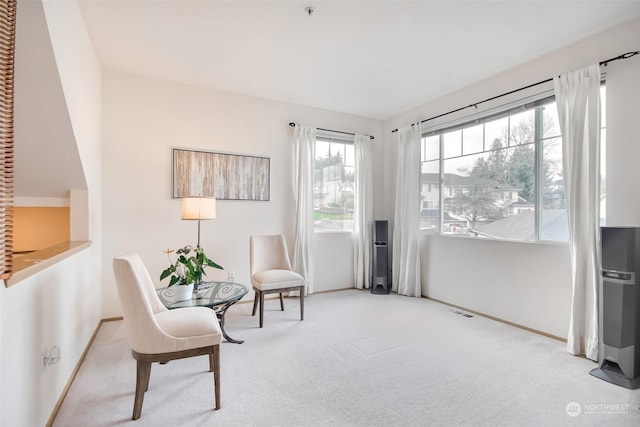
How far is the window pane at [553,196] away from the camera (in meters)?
3.11

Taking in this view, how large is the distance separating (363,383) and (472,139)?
327 centimetres

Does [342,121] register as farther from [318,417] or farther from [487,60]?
[318,417]

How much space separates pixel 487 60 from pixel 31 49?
381cm

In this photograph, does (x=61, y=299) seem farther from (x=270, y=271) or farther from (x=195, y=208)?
(x=270, y=271)

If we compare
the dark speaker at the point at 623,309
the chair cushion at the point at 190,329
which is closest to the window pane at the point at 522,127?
the dark speaker at the point at 623,309

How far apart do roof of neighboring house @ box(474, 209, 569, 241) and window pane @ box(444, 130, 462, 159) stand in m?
1.07

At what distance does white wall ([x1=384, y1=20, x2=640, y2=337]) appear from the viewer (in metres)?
2.62

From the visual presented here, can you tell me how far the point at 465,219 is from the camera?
4.11 metres

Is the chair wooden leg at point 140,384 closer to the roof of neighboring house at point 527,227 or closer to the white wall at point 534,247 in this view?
the white wall at point 534,247

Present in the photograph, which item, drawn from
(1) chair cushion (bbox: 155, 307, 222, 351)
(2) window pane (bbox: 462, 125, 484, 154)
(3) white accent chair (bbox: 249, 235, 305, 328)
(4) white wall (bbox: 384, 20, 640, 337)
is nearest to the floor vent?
(4) white wall (bbox: 384, 20, 640, 337)

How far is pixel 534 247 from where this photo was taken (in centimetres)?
328

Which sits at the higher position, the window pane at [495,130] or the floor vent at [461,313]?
the window pane at [495,130]

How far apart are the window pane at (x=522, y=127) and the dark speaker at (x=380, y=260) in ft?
6.80

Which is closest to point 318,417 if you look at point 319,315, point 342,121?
point 319,315
